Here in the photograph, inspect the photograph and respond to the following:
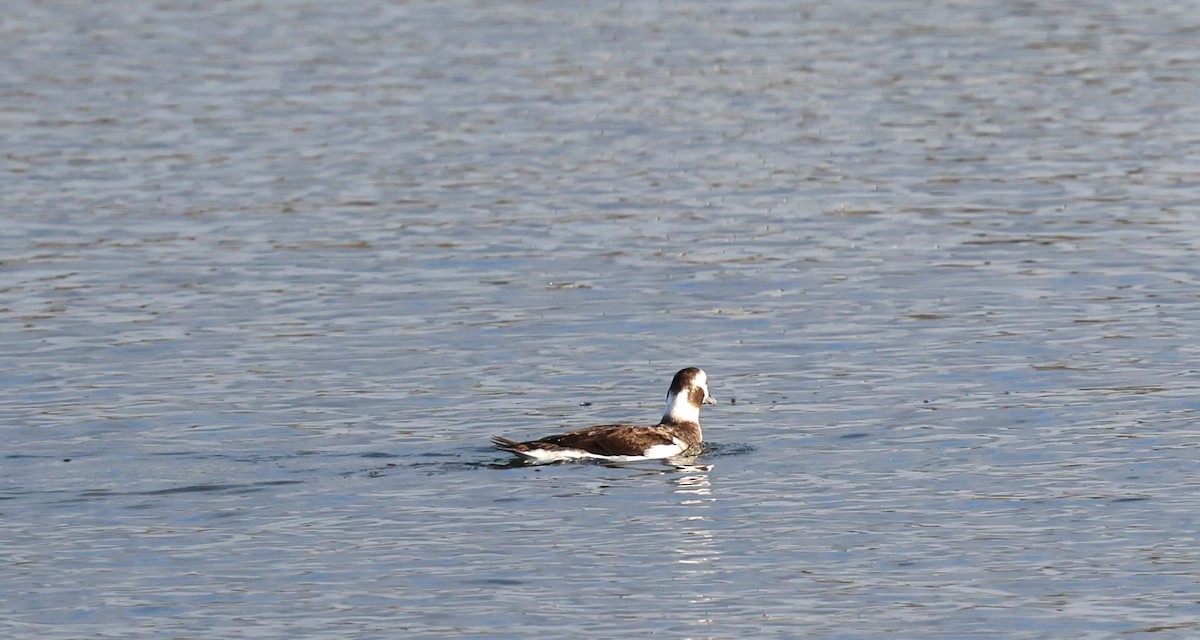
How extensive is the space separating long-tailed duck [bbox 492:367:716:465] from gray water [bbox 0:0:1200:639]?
0.21 m

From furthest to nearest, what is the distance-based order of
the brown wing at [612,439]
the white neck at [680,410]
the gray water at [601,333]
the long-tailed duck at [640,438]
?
the white neck at [680,410] < the brown wing at [612,439] < the long-tailed duck at [640,438] < the gray water at [601,333]

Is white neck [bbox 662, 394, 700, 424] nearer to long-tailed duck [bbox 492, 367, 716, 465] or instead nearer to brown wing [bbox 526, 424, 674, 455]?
long-tailed duck [bbox 492, 367, 716, 465]

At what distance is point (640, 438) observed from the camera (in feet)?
63.2

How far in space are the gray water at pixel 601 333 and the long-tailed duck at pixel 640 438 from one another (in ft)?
0.69

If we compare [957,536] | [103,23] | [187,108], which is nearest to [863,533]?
[957,536]

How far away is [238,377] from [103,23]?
3086 centimetres

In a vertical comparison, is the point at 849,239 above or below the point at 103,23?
below

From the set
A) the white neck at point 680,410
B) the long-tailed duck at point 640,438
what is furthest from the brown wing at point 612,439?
the white neck at point 680,410

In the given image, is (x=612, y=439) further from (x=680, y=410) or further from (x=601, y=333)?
(x=601, y=333)

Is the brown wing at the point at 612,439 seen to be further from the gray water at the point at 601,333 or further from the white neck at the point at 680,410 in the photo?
the white neck at the point at 680,410

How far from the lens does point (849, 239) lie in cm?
2908

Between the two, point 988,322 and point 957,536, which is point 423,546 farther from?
point 988,322

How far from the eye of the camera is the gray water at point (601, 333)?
49.9 feet

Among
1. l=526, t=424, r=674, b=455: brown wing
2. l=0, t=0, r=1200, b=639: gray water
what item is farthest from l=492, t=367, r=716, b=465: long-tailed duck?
l=0, t=0, r=1200, b=639: gray water
